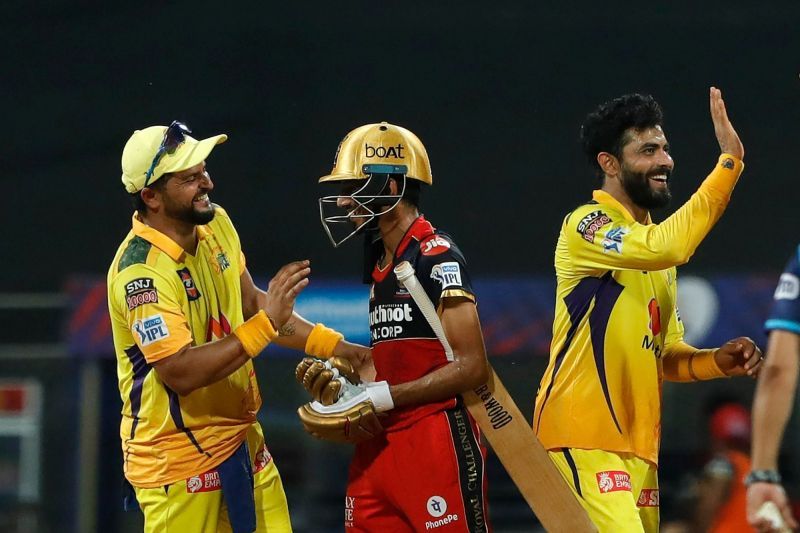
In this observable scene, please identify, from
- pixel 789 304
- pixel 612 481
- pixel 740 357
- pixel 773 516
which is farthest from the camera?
pixel 740 357

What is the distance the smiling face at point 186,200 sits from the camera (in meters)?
4.66

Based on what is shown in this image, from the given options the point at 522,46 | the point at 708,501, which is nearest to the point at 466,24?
the point at 522,46

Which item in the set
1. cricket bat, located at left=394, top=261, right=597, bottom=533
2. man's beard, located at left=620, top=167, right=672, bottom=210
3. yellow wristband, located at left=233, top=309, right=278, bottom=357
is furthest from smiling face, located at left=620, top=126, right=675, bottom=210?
yellow wristband, located at left=233, top=309, right=278, bottom=357

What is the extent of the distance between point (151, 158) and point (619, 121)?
5.18 ft

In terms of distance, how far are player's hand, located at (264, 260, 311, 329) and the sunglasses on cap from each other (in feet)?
1.82

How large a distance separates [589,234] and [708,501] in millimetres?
1845

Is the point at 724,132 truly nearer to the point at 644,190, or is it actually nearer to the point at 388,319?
the point at 644,190

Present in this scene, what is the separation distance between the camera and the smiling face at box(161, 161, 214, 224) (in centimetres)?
466

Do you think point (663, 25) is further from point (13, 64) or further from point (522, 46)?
point (13, 64)

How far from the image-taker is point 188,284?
463 centimetres

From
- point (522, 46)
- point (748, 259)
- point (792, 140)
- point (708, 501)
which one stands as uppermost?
point (522, 46)

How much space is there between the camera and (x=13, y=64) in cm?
1087

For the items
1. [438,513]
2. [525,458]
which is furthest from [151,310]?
[525,458]

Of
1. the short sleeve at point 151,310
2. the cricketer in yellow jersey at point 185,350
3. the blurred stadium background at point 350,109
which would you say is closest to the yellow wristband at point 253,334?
the cricketer in yellow jersey at point 185,350
